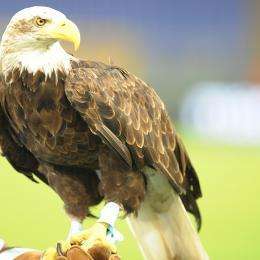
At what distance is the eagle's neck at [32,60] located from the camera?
297 centimetres

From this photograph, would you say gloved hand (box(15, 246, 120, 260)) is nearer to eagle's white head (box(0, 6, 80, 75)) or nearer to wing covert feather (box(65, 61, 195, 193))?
wing covert feather (box(65, 61, 195, 193))

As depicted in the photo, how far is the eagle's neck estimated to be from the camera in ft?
9.73

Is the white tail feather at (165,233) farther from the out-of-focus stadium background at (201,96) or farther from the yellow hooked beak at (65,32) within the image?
the out-of-focus stadium background at (201,96)

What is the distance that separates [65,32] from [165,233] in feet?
3.42

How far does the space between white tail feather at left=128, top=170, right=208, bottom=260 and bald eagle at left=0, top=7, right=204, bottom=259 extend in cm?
6

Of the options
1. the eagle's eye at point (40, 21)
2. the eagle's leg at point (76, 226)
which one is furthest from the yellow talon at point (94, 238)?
the eagle's eye at point (40, 21)

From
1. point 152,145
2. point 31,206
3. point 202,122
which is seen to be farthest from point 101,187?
point 202,122

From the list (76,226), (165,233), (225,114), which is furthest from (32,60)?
(225,114)

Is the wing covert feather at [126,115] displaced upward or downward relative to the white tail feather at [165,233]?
upward

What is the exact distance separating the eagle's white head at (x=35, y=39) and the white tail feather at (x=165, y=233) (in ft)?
2.60

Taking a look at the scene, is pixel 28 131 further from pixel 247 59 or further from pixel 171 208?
pixel 247 59

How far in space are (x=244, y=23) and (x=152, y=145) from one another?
32.5 feet

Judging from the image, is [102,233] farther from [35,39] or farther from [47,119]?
[35,39]

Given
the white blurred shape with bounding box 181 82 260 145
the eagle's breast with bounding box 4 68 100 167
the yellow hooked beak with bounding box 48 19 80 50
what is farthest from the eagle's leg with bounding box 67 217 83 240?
the white blurred shape with bounding box 181 82 260 145
